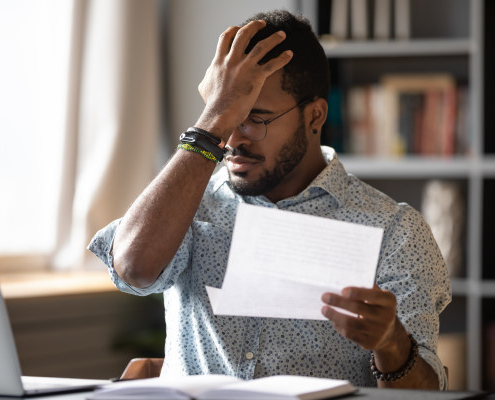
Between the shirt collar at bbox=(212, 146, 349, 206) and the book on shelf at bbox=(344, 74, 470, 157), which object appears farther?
the book on shelf at bbox=(344, 74, 470, 157)

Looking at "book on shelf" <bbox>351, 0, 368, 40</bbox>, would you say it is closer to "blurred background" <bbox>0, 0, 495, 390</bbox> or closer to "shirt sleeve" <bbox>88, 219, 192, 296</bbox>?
"blurred background" <bbox>0, 0, 495, 390</bbox>

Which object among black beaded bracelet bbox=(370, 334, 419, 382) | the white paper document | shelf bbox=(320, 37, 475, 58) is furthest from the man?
shelf bbox=(320, 37, 475, 58)

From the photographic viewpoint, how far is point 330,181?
163 centimetres

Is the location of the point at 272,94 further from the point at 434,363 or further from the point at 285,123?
the point at 434,363

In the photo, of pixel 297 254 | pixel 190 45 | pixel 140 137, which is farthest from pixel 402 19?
pixel 297 254

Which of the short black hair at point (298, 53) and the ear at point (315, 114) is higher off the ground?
the short black hair at point (298, 53)

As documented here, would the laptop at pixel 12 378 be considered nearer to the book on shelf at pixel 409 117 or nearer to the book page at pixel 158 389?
the book page at pixel 158 389

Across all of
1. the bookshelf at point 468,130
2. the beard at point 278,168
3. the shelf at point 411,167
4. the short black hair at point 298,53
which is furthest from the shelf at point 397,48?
the beard at point 278,168

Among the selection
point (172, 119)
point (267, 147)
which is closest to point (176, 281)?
point (267, 147)

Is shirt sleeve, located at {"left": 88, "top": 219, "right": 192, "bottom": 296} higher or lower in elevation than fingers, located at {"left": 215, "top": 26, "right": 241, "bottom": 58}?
lower

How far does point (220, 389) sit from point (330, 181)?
0.71 m

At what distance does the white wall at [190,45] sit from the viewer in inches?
127

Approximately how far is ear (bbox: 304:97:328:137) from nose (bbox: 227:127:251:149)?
175mm

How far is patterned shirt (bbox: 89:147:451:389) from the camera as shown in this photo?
150cm
